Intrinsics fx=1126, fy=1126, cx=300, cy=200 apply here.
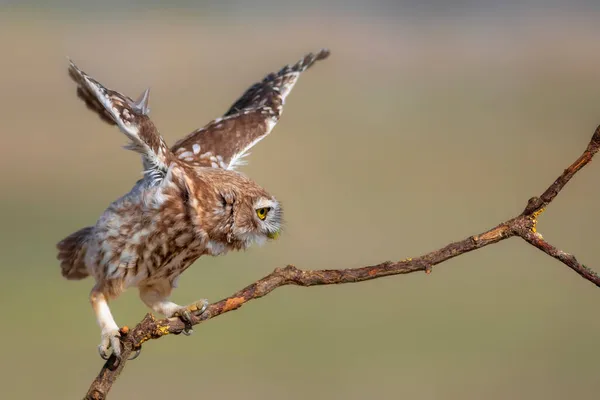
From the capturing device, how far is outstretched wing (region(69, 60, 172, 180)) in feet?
20.4

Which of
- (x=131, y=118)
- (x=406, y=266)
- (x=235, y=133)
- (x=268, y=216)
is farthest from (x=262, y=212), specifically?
(x=406, y=266)

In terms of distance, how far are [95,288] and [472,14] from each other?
51861mm

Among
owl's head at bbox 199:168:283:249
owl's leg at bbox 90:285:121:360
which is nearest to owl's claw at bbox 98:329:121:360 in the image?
owl's leg at bbox 90:285:121:360

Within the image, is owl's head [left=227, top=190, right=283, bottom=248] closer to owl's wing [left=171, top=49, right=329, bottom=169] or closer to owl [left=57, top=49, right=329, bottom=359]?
owl [left=57, top=49, right=329, bottom=359]

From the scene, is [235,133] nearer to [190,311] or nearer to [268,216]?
[268,216]

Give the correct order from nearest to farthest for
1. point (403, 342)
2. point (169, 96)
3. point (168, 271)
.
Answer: point (168, 271), point (403, 342), point (169, 96)

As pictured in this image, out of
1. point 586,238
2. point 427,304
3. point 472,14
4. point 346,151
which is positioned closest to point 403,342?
point 427,304

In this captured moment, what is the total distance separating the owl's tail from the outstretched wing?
0.84 meters

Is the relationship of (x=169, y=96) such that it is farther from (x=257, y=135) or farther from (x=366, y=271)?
(x=366, y=271)

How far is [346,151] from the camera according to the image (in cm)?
3297

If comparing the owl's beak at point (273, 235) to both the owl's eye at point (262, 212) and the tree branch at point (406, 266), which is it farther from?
the tree branch at point (406, 266)

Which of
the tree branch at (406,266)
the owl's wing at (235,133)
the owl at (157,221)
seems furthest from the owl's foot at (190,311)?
the owl's wing at (235,133)

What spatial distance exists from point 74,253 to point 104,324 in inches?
34.3

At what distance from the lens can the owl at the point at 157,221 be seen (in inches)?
244
